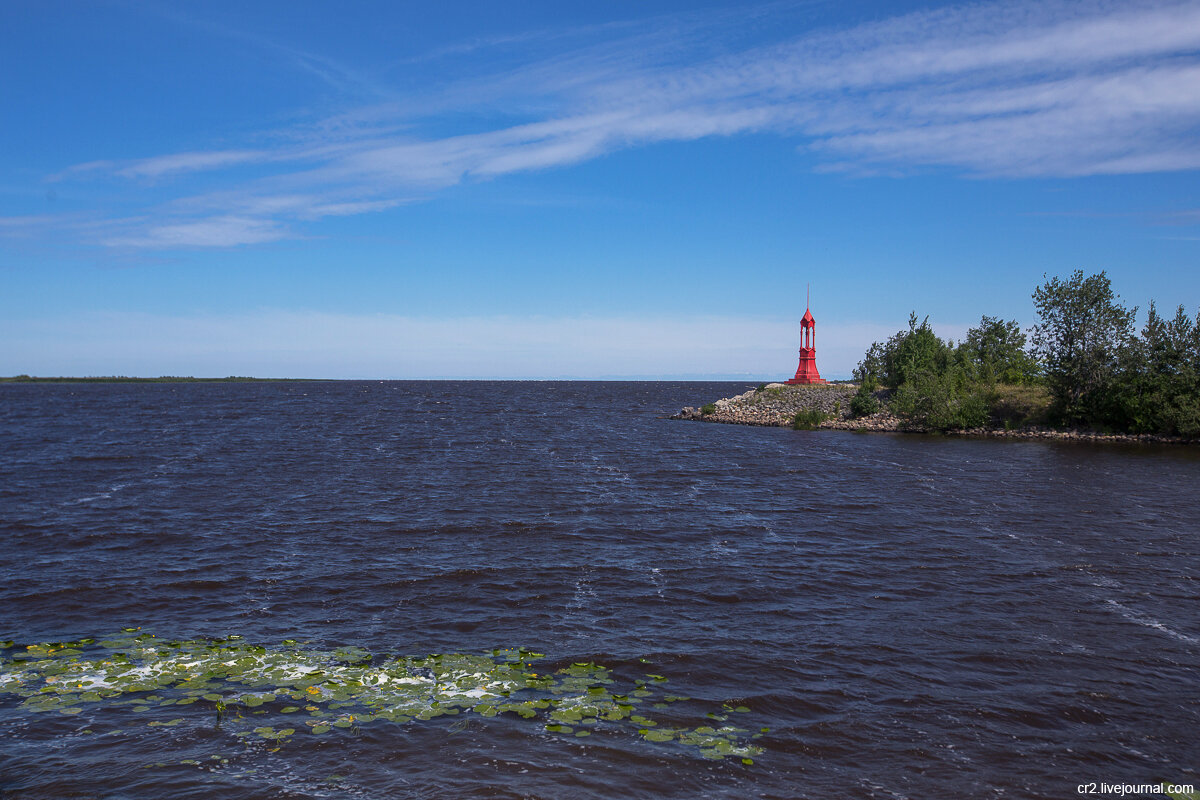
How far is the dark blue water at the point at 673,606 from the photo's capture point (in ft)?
30.4

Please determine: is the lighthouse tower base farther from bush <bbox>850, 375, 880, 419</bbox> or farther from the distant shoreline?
bush <bbox>850, 375, 880, 419</bbox>

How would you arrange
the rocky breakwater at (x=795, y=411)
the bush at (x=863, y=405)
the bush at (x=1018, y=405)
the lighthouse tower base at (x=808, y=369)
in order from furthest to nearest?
the lighthouse tower base at (x=808, y=369) < the bush at (x=863, y=405) < the rocky breakwater at (x=795, y=411) < the bush at (x=1018, y=405)

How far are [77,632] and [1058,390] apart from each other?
196 ft

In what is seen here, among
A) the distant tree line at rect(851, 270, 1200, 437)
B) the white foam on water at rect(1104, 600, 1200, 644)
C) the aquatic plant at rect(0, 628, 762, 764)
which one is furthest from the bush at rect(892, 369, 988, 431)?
the aquatic plant at rect(0, 628, 762, 764)

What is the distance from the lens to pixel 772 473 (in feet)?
119

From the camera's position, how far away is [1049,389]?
55.9 metres

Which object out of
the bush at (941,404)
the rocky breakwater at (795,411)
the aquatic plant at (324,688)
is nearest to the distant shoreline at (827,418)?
the rocky breakwater at (795,411)

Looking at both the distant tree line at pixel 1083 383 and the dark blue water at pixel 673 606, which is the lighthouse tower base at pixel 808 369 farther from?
the dark blue water at pixel 673 606

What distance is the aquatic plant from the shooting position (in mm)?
10398

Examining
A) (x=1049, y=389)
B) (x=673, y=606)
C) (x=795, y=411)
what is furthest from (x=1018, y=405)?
(x=673, y=606)

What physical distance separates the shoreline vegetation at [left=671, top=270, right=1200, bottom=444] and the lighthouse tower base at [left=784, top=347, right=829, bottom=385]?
27.9 ft

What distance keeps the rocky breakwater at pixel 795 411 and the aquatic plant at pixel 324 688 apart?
172 ft

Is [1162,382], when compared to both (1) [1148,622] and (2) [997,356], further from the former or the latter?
(1) [1148,622]

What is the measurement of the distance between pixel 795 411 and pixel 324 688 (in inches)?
2425
